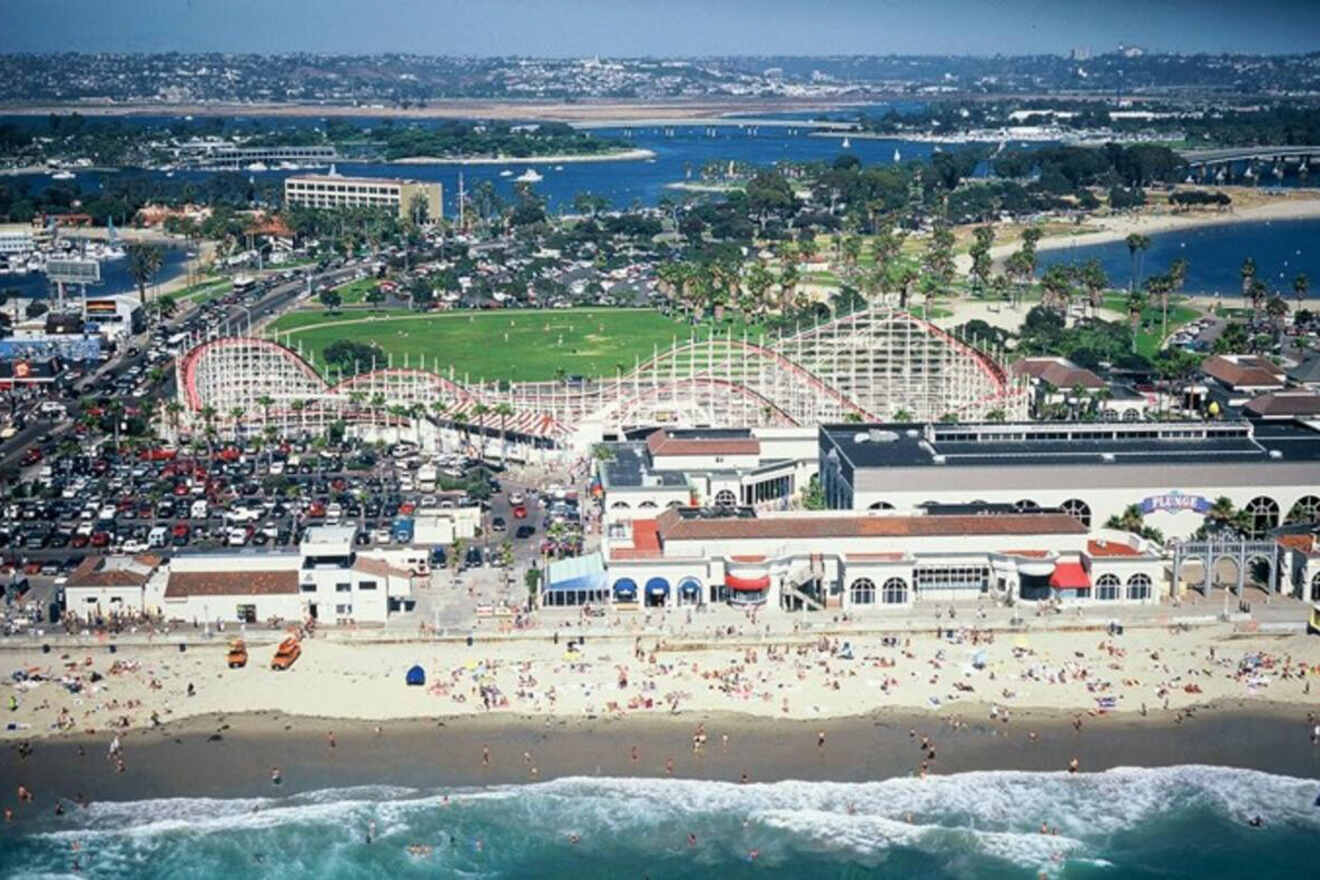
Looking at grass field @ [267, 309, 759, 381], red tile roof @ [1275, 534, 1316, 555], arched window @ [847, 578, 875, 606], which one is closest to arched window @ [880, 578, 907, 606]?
arched window @ [847, 578, 875, 606]

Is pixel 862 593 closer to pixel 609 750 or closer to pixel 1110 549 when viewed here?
pixel 1110 549

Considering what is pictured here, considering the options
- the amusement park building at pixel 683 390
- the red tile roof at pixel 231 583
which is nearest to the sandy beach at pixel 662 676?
the red tile roof at pixel 231 583

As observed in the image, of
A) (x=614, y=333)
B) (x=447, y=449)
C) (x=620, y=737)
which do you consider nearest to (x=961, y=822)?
(x=620, y=737)

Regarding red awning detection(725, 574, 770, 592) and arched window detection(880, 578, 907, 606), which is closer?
red awning detection(725, 574, 770, 592)

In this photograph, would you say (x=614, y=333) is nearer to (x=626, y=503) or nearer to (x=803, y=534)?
(x=626, y=503)

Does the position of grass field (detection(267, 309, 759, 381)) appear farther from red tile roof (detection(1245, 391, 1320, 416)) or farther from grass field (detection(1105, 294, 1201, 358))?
red tile roof (detection(1245, 391, 1320, 416))

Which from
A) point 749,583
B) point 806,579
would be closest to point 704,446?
point 806,579

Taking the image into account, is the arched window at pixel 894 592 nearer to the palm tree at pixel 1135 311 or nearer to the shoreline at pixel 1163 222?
the palm tree at pixel 1135 311
